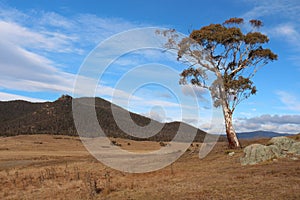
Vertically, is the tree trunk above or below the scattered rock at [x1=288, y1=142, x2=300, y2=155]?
above

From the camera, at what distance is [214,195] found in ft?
39.0

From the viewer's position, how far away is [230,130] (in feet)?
104

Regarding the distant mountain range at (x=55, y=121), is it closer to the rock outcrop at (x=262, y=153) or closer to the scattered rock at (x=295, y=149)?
the scattered rock at (x=295, y=149)

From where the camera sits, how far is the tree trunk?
31.5 meters

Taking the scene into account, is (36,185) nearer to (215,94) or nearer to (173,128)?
(215,94)

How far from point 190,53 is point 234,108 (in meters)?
7.41

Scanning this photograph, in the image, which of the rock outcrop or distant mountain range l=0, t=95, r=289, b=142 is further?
distant mountain range l=0, t=95, r=289, b=142

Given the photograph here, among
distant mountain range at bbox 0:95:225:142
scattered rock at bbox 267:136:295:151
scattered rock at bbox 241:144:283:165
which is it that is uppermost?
distant mountain range at bbox 0:95:225:142

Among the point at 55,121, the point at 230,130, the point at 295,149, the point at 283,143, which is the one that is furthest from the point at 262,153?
the point at 55,121

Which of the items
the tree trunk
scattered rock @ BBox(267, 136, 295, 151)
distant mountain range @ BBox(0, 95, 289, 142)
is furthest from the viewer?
distant mountain range @ BBox(0, 95, 289, 142)

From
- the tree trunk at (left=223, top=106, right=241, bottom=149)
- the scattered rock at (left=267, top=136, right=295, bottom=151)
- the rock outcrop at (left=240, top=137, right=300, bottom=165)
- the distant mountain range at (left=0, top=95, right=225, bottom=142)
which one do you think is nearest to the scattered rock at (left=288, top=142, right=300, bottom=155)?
the rock outcrop at (left=240, top=137, right=300, bottom=165)

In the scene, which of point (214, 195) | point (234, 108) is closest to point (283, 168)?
point (214, 195)

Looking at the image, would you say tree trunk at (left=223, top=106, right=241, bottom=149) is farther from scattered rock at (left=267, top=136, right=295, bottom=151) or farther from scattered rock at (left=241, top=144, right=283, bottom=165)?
scattered rock at (left=241, top=144, right=283, bottom=165)

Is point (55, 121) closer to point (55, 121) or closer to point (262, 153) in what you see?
point (55, 121)
